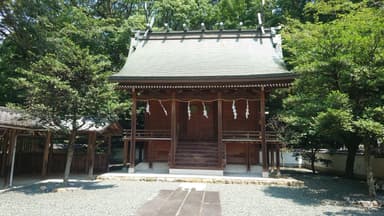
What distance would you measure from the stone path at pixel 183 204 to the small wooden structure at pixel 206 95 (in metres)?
3.26

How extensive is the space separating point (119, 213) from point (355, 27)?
25.7 ft

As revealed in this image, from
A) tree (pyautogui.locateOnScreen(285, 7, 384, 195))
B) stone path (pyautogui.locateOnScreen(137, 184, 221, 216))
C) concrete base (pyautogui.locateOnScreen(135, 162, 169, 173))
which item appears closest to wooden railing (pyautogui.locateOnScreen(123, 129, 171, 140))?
concrete base (pyautogui.locateOnScreen(135, 162, 169, 173))

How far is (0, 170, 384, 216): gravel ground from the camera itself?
5859 millimetres

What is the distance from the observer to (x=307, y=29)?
10.6 m

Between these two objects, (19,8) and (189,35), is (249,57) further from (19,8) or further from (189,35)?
(19,8)

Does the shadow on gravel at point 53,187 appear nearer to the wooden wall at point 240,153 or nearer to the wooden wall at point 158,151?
the wooden wall at point 158,151

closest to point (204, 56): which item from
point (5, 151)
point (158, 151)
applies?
point (158, 151)

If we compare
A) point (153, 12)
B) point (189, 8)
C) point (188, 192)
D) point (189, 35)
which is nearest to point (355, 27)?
point (188, 192)

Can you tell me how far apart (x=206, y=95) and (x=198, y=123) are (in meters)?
1.85

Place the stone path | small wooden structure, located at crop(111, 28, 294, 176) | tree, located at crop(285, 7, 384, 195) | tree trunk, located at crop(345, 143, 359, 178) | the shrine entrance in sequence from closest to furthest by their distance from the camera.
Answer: the stone path, tree, located at crop(285, 7, 384, 195), small wooden structure, located at crop(111, 28, 294, 176), tree trunk, located at crop(345, 143, 359, 178), the shrine entrance

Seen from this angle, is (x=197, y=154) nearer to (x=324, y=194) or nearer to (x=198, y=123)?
(x=198, y=123)

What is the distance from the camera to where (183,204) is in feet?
20.7

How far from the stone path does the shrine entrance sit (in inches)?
198

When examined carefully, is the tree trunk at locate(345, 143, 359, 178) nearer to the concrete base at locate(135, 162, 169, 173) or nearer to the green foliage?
the concrete base at locate(135, 162, 169, 173)
